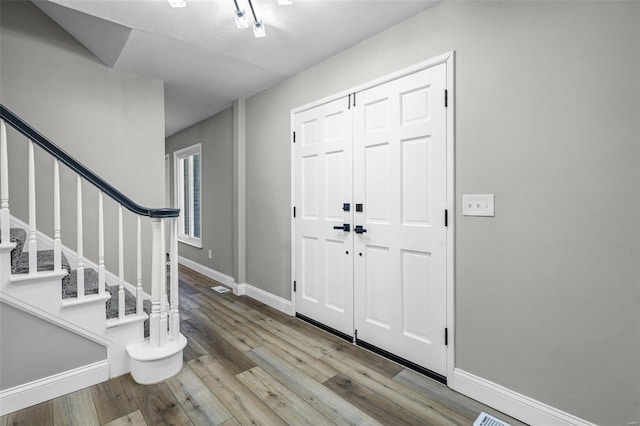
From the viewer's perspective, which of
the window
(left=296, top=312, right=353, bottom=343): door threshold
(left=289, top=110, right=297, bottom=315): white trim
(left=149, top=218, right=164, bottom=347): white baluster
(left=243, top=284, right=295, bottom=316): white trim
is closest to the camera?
(left=149, top=218, right=164, bottom=347): white baluster

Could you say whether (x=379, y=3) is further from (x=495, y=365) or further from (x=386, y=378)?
(x=386, y=378)

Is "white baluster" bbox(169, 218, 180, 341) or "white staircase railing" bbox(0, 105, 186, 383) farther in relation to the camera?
"white baluster" bbox(169, 218, 180, 341)

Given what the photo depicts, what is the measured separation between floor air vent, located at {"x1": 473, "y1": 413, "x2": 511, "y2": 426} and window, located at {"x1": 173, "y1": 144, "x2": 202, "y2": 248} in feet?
15.2

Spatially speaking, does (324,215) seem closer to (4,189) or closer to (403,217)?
(403,217)

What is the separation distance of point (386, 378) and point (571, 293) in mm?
1222

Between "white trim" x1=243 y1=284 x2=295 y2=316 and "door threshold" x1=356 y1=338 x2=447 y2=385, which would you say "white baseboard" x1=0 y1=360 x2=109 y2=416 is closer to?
"white trim" x1=243 y1=284 x2=295 y2=316

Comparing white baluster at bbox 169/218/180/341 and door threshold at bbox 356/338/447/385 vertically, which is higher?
white baluster at bbox 169/218/180/341

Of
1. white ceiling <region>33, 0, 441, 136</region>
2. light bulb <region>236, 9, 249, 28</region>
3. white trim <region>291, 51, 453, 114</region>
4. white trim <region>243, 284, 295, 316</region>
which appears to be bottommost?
white trim <region>243, 284, 295, 316</region>

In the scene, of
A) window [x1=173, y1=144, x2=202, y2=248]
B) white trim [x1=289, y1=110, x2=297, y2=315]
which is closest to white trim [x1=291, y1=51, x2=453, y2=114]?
white trim [x1=289, y1=110, x2=297, y2=315]

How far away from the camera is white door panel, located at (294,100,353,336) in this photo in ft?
8.78

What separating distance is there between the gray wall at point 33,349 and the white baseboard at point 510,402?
7.94 feet

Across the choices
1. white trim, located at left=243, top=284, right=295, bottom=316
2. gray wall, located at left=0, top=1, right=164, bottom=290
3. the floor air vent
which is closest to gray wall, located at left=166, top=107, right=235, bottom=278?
white trim, located at left=243, top=284, right=295, bottom=316

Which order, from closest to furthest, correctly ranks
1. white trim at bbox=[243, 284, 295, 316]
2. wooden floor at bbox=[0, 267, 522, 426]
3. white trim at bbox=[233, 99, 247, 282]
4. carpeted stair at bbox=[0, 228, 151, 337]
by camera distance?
wooden floor at bbox=[0, 267, 522, 426], carpeted stair at bbox=[0, 228, 151, 337], white trim at bbox=[243, 284, 295, 316], white trim at bbox=[233, 99, 247, 282]

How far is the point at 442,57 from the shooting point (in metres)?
2.01
